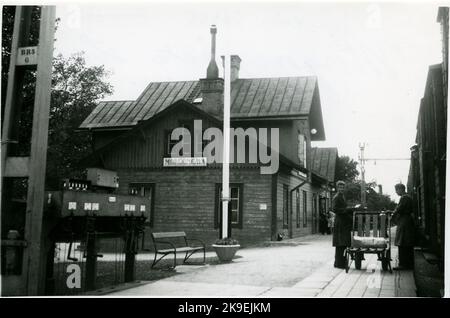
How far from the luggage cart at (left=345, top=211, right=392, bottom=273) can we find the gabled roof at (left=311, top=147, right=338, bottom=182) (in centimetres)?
2213

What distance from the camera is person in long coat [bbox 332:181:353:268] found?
363 inches

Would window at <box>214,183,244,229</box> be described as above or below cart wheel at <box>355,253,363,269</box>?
above

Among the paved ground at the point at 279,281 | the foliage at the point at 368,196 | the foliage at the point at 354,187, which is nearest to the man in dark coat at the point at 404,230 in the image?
the paved ground at the point at 279,281

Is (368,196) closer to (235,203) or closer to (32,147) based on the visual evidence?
(235,203)

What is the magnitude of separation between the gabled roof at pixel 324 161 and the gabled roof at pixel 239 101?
11.9 meters

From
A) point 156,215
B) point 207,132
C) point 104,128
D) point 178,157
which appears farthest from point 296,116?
point 104,128

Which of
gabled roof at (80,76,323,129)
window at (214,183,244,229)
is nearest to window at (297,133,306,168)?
gabled roof at (80,76,323,129)

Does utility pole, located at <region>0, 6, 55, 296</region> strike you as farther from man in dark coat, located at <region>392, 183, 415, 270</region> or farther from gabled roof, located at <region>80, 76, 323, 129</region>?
gabled roof, located at <region>80, 76, 323, 129</region>

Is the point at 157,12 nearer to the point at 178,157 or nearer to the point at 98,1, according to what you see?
the point at 98,1

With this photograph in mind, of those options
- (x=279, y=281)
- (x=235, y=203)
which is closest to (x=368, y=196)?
(x=235, y=203)

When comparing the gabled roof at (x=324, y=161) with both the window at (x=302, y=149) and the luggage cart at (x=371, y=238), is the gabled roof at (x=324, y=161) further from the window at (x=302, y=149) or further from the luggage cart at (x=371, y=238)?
the luggage cart at (x=371, y=238)

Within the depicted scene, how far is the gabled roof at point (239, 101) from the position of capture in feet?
61.8

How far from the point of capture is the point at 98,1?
5.60 m
